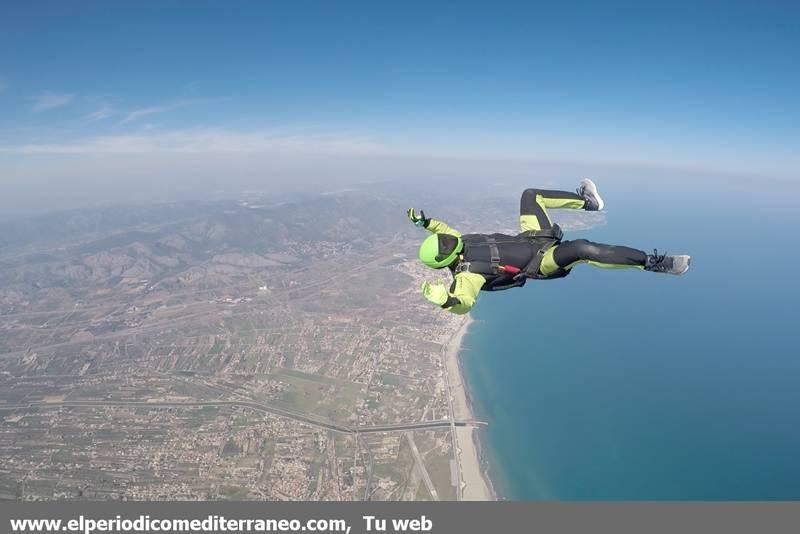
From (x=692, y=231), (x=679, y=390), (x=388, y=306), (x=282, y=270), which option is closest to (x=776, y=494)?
(x=679, y=390)

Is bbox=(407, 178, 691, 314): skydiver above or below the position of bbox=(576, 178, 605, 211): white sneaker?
below

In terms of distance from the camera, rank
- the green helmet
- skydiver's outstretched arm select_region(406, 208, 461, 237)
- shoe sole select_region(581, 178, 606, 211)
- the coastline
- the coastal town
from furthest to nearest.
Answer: the coastal town
the coastline
shoe sole select_region(581, 178, 606, 211)
skydiver's outstretched arm select_region(406, 208, 461, 237)
the green helmet

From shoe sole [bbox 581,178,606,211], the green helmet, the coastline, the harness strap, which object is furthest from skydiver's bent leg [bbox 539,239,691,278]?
the coastline

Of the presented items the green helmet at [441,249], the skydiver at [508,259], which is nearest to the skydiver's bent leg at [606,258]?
the skydiver at [508,259]

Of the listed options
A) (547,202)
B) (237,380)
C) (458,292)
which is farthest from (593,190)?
(237,380)

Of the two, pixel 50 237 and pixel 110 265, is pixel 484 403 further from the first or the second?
pixel 50 237

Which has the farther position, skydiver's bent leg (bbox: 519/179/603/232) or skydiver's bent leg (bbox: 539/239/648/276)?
skydiver's bent leg (bbox: 519/179/603/232)

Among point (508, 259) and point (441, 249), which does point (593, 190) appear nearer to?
point (508, 259)

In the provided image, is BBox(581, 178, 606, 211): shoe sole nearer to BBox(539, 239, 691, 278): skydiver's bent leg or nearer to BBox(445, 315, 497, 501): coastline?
BBox(539, 239, 691, 278): skydiver's bent leg
